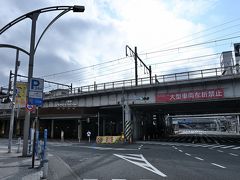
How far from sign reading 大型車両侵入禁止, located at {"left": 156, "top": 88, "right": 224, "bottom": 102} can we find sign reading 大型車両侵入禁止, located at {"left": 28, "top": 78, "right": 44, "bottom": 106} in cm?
2250

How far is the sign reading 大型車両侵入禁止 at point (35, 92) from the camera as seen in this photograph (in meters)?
12.6

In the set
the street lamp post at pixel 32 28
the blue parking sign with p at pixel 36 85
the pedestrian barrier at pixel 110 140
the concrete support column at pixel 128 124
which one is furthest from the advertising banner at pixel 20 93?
the concrete support column at pixel 128 124

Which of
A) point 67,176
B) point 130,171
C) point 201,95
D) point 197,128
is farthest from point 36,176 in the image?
point 197,128

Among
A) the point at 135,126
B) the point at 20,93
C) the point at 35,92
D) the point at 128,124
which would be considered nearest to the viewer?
the point at 35,92

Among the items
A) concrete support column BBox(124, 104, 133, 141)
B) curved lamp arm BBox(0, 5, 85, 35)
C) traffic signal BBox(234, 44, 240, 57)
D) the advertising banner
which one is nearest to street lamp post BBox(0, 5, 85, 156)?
curved lamp arm BBox(0, 5, 85, 35)

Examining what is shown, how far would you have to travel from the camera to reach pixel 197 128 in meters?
168

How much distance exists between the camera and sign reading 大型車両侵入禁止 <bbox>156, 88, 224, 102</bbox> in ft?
97.3

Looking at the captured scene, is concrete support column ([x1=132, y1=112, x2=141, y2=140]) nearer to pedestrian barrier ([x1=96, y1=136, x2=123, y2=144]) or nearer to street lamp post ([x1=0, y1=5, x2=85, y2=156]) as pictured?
pedestrian barrier ([x1=96, y1=136, x2=123, y2=144])

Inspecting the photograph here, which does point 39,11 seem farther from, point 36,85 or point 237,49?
point 237,49

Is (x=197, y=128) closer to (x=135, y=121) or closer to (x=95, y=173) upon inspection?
(x=135, y=121)

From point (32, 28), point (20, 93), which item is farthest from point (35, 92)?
point (20, 93)

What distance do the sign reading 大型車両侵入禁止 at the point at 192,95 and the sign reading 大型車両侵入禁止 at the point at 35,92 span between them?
22500mm

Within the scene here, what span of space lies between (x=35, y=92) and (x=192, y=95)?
74.7 feet

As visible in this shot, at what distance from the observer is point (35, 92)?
41.6 feet
